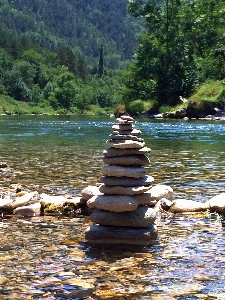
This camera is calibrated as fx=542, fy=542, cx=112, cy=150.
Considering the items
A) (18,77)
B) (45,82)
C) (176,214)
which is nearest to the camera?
(176,214)

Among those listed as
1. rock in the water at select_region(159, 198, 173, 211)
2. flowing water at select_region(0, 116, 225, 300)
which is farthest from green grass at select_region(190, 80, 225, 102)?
rock in the water at select_region(159, 198, 173, 211)

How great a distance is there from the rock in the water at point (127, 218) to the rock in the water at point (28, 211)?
2.22m

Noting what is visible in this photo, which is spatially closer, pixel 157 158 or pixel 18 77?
pixel 157 158

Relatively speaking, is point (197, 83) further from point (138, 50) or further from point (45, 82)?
point (45, 82)

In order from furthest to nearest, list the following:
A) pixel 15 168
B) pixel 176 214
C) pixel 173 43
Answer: pixel 173 43, pixel 15 168, pixel 176 214

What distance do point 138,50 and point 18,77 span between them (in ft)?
324

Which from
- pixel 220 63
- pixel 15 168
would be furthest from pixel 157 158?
pixel 220 63

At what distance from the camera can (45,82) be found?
19262 centimetres

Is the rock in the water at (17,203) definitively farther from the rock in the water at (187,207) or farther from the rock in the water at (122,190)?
the rock in the water at (187,207)

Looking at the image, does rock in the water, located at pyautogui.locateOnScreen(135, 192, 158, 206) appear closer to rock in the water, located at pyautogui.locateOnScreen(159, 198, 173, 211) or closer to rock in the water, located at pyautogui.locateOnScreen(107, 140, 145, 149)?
rock in the water, located at pyautogui.locateOnScreen(107, 140, 145, 149)

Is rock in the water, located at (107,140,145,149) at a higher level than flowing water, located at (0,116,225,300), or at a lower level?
higher

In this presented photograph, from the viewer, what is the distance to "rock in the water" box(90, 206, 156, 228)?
29.0ft

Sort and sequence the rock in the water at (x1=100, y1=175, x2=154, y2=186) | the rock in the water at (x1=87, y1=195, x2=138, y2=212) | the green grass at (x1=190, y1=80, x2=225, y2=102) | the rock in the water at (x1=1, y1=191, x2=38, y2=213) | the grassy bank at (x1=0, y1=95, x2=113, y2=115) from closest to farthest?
the rock in the water at (x1=87, y1=195, x2=138, y2=212) → the rock in the water at (x1=100, y1=175, x2=154, y2=186) → the rock in the water at (x1=1, y1=191, x2=38, y2=213) → the green grass at (x1=190, y1=80, x2=225, y2=102) → the grassy bank at (x1=0, y1=95, x2=113, y2=115)

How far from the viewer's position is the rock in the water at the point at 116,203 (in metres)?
8.77
